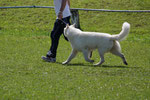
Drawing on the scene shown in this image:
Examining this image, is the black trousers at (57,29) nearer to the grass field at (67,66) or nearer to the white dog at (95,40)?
the white dog at (95,40)

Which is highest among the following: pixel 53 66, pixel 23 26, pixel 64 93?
pixel 64 93

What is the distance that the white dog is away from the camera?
945 cm

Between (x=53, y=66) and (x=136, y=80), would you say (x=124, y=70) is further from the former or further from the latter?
(x=53, y=66)

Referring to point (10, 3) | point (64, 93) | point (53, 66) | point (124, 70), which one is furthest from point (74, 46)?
point (10, 3)

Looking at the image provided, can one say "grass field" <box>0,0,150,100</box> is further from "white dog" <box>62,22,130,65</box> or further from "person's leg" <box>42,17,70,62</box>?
"white dog" <box>62,22,130,65</box>

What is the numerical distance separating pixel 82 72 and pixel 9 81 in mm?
1800

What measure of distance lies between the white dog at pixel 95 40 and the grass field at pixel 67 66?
0.41 meters

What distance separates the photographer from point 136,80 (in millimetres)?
8008

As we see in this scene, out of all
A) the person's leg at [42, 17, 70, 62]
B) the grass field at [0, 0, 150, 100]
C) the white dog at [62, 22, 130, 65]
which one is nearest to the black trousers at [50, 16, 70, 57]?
the person's leg at [42, 17, 70, 62]

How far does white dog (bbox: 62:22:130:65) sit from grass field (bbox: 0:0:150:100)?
0.41 metres

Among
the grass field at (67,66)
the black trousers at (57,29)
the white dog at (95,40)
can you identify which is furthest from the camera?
the black trousers at (57,29)

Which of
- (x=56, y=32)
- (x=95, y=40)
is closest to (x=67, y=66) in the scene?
(x=95, y=40)

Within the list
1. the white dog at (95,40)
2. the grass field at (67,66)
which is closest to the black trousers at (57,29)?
the white dog at (95,40)

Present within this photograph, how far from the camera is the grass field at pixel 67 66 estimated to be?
6902 mm
